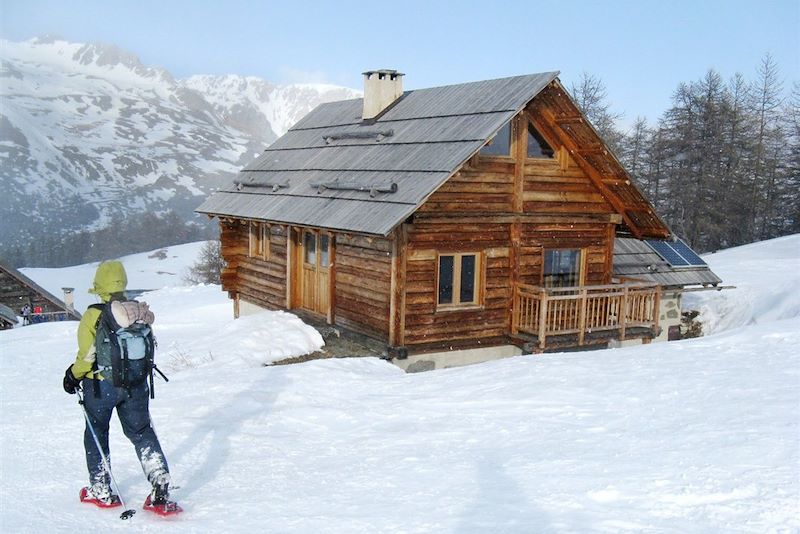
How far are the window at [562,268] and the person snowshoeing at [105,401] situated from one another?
437 inches

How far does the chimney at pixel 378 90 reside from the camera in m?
17.7

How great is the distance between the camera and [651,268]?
1997 centimetres

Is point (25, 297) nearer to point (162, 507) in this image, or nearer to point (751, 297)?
point (162, 507)

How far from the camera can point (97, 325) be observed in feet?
19.2

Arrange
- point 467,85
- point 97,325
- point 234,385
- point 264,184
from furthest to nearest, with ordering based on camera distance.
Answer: point 264,184 → point 467,85 → point 234,385 → point 97,325

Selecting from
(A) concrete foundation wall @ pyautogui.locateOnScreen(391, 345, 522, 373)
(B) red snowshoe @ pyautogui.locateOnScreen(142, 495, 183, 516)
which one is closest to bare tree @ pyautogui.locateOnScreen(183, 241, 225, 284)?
(A) concrete foundation wall @ pyautogui.locateOnScreen(391, 345, 522, 373)

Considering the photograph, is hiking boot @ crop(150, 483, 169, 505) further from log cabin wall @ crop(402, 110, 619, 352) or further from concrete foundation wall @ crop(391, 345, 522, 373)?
log cabin wall @ crop(402, 110, 619, 352)

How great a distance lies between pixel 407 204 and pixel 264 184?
701 cm

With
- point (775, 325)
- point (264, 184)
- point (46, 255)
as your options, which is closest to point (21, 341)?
point (264, 184)

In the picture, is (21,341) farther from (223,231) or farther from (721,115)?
(721,115)

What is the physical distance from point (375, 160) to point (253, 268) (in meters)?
5.74

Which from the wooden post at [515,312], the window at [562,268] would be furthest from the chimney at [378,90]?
the wooden post at [515,312]

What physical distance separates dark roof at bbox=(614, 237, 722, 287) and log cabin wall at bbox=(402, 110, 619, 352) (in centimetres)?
345

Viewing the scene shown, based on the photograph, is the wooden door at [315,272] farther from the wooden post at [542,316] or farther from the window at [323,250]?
the wooden post at [542,316]
